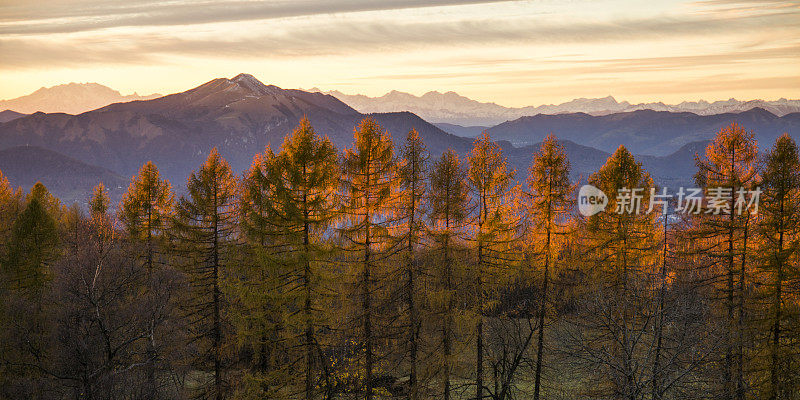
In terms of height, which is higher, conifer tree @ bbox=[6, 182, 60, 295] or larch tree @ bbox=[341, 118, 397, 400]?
larch tree @ bbox=[341, 118, 397, 400]

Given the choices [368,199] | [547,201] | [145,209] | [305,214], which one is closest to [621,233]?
[547,201]

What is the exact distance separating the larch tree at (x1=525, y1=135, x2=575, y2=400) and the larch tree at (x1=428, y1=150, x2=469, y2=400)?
4.77 metres

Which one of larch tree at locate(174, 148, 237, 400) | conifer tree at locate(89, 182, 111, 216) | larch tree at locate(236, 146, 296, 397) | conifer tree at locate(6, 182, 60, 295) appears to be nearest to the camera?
larch tree at locate(236, 146, 296, 397)

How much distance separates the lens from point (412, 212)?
2598 cm

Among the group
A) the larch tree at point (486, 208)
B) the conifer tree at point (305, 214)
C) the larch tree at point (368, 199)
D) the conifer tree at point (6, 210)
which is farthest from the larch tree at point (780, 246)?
the conifer tree at point (6, 210)

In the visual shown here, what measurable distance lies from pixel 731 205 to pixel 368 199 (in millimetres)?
19050

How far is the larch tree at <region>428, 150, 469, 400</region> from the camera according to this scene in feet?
87.7

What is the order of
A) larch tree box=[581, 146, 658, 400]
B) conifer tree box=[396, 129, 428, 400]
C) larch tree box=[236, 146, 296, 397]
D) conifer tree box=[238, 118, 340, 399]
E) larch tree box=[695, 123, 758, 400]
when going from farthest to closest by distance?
larch tree box=[581, 146, 658, 400], larch tree box=[695, 123, 758, 400], conifer tree box=[396, 129, 428, 400], larch tree box=[236, 146, 296, 397], conifer tree box=[238, 118, 340, 399]

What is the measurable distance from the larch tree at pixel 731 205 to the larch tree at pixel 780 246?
2.86 feet

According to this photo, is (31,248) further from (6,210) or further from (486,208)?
(486,208)

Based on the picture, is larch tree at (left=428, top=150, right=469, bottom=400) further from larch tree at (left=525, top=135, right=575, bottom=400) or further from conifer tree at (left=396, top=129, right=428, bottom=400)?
larch tree at (left=525, top=135, right=575, bottom=400)

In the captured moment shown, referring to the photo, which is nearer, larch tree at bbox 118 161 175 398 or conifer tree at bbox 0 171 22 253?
larch tree at bbox 118 161 175 398

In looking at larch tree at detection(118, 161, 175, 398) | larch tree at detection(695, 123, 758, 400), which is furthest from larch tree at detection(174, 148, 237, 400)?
larch tree at detection(695, 123, 758, 400)

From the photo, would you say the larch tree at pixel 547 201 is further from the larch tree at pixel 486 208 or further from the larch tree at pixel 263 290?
the larch tree at pixel 263 290
